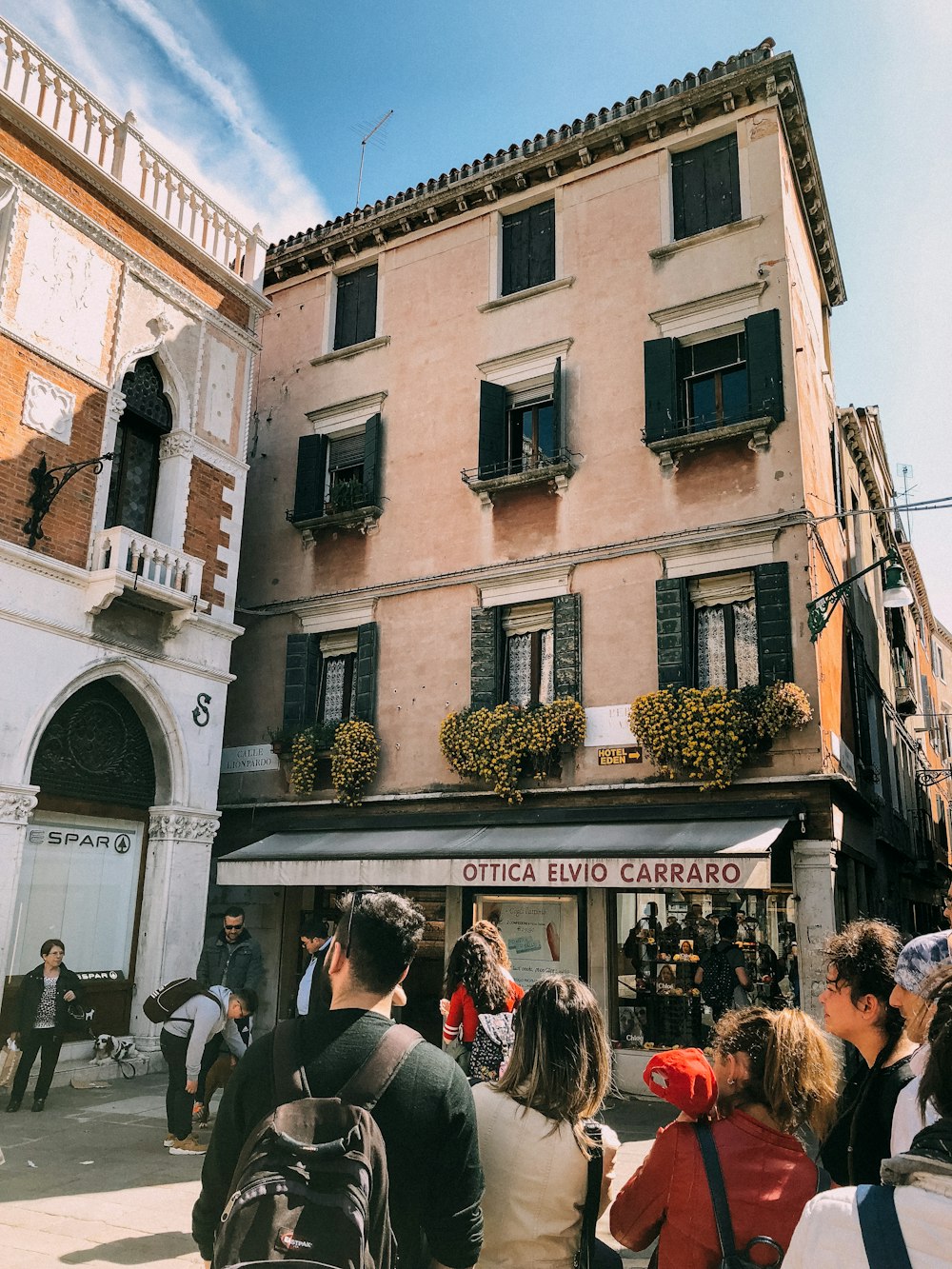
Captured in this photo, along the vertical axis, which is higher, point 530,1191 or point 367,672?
point 367,672

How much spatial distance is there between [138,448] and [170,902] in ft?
20.6

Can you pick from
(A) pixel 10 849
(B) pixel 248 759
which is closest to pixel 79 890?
(A) pixel 10 849

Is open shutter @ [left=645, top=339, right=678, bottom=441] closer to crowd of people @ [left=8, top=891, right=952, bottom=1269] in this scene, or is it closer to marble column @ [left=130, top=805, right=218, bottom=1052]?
marble column @ [left=130, top=805, right=218, bottom=1052]

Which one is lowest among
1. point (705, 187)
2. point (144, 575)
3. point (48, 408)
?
point (144, 575)

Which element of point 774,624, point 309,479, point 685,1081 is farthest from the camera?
point 309,479

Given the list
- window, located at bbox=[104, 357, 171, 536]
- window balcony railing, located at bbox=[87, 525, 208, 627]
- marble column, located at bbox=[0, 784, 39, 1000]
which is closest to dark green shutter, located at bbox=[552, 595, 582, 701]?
window balcony railing, located at bbox=[87, 525, 208, 627]

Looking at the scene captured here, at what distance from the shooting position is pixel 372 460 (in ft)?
50.6

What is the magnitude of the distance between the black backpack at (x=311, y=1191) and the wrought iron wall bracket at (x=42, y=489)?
10.5 m

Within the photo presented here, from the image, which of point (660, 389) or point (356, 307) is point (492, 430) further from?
point (356, 307)

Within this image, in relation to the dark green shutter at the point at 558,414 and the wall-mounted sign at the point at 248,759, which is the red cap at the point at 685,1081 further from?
the wall-mounted sign at the point at 248,759

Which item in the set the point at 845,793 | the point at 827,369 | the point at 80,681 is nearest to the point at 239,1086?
the point at 80,681

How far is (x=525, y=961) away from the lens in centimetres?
1265

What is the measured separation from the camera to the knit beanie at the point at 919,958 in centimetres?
315

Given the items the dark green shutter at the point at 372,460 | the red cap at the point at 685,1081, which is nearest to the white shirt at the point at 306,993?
the red cap at the point at 685,1081
